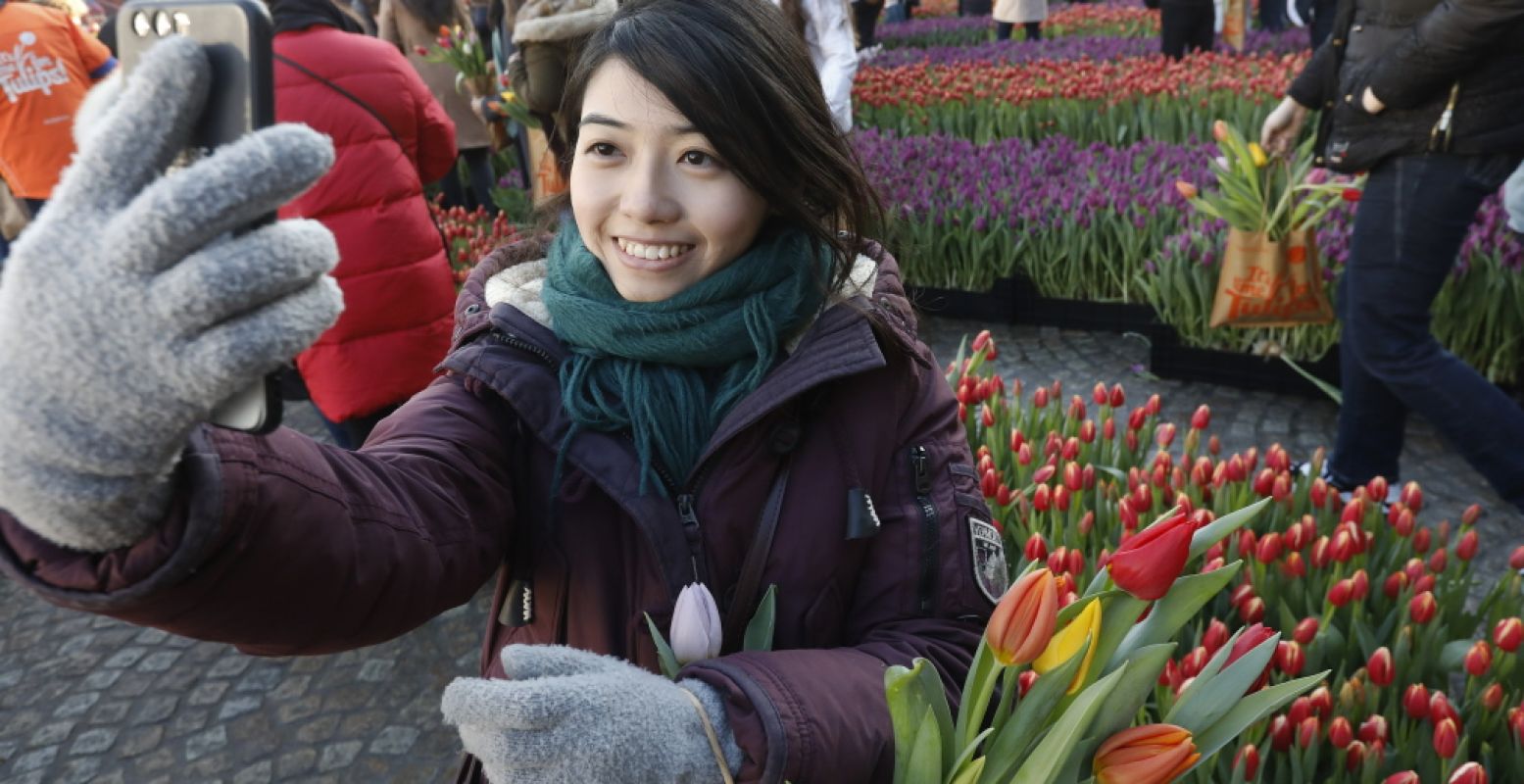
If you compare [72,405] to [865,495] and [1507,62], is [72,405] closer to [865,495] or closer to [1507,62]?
[865,495]

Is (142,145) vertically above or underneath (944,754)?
above

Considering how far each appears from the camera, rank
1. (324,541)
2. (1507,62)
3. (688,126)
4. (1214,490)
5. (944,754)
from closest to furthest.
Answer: (324,541) → (944,754) → (688,126) → (1214,490) → (1507,62)

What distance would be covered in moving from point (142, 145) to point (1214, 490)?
6.74ft

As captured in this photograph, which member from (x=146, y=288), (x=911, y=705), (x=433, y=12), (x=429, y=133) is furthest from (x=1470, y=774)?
(x=433, y=12)

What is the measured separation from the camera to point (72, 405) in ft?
2.06

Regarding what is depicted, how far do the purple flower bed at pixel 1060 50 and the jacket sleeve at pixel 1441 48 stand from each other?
7322mm

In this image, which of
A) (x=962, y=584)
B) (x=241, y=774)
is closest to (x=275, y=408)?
(x=962, y=584)

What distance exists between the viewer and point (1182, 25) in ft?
27.2

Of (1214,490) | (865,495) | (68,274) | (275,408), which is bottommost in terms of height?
(1214,490)

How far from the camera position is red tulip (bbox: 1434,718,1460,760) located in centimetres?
142

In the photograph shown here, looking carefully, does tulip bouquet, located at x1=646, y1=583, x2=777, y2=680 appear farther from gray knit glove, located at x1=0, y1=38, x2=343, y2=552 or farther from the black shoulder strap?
the black shoulder strap

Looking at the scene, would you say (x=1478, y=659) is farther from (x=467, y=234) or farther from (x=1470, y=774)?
(x=467, y=234)

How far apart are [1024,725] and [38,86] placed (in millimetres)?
4033

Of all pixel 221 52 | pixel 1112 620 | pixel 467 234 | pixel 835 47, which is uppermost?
pixel 221 52
